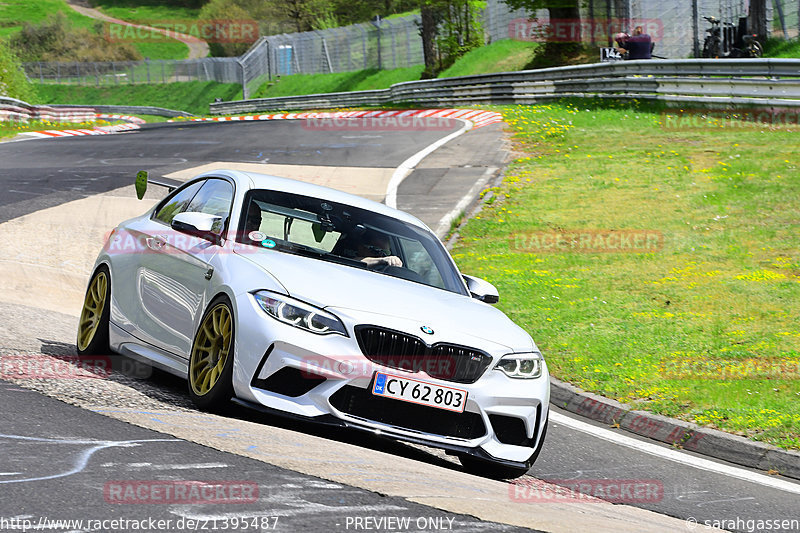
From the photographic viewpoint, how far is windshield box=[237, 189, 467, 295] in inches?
263

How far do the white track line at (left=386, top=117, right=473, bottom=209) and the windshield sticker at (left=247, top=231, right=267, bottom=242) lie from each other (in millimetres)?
10510

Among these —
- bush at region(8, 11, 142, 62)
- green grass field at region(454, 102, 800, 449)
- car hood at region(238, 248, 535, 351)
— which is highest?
bush at region(8, 11, 142, 62)

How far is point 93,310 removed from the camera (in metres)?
7.79

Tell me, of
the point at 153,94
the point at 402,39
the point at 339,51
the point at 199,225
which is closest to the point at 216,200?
the point at 199,225

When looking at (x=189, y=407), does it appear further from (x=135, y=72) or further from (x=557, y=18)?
(x=135, y=72)

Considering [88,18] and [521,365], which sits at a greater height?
[88,18]

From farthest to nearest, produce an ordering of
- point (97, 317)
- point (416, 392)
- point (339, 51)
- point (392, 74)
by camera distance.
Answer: point (339, 51) → point (392, 74) → point (97, 317) → point (416, 392)

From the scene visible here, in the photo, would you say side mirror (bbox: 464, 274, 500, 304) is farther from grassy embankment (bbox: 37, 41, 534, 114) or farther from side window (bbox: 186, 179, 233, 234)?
grassy embankment (bbox: 37, 41, 534, 114)

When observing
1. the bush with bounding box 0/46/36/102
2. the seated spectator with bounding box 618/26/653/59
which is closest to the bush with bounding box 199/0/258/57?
the bush with bounding box 0/46/36/102

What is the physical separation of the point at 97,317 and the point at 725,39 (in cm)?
3094

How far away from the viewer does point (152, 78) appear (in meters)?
92.9

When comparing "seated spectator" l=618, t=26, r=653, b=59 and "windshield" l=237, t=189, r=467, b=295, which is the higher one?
"seated spectator" l=618, t=26, r=653, b=59

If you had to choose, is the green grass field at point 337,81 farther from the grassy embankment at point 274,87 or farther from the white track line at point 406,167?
the white track line at point 406,167

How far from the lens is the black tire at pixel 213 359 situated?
5656 mm
